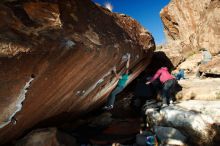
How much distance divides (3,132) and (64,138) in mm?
2405

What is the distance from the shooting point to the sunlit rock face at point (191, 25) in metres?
16.9

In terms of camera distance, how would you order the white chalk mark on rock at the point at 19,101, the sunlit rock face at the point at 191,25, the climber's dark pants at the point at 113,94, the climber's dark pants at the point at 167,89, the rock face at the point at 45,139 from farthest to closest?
the sunlit rock face at the point at 191,25
the climber's dark pants at the point at 113,94
the climber's dark pants at the point at 167,89
the rock face at the point at 45,139
the white chalk mark on rock at the point at 19,101

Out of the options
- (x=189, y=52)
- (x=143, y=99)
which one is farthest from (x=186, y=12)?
(x=143, y=99)

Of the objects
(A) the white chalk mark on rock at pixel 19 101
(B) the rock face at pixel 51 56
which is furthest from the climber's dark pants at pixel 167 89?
(A) the white chalk mark on rock at pixel 19 101

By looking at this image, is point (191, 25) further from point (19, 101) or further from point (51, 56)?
point (19, 101)

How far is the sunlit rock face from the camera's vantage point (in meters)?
16.9

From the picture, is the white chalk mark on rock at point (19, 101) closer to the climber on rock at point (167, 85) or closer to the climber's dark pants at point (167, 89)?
the climber on rock at point (167, 85)

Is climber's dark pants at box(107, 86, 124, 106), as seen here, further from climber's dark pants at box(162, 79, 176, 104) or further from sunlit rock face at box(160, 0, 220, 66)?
sunlit rock face at box(160, 0, 220, 66)

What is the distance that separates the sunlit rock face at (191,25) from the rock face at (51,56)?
9.83 meters

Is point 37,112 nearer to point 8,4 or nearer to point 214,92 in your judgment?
point 8,4

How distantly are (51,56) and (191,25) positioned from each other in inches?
837

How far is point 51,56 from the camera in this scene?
5.51m

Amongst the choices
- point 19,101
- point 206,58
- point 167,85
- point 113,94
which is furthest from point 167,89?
point 206,58

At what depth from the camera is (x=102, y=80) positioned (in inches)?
356
